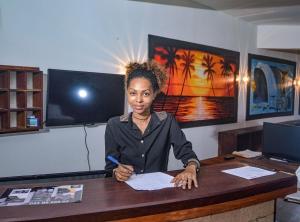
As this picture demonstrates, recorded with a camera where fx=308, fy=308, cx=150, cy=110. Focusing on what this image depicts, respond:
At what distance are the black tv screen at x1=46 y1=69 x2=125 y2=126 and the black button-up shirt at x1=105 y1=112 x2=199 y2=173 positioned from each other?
157cm

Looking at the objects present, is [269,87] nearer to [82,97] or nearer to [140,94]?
[82,97]

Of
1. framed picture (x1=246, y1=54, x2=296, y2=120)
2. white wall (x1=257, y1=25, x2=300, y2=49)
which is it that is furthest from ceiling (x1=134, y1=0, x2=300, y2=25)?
framed picture (x1=246, y1=54, x2=296, y2=120)

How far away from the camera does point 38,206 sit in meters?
0.90

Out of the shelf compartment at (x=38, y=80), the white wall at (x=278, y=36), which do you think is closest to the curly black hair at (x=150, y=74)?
the shelf compartment at (x=38, y=80)

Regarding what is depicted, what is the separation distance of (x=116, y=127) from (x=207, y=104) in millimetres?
3342

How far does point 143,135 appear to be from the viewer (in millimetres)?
1409

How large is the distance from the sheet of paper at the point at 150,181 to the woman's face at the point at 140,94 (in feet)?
1.03

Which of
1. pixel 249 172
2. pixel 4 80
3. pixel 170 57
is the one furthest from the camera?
pixel 170 57

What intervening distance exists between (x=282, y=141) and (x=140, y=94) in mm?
1994

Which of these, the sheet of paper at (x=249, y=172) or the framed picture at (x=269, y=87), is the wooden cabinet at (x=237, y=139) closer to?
the framed picture at (x=269, y=87)

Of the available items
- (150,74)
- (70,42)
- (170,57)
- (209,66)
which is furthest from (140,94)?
(209,66)

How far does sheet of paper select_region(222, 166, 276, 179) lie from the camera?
Result: 124 cm

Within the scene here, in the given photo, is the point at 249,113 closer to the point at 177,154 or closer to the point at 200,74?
the point at 200,74

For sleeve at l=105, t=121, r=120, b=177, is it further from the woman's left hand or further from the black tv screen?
the black tv screen
